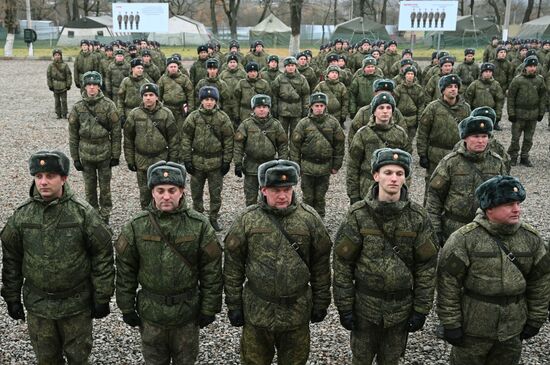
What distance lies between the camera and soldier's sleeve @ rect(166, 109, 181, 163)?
830cm

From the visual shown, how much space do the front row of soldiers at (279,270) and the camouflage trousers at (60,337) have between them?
10mm

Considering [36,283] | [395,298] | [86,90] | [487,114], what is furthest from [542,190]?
[36,283]

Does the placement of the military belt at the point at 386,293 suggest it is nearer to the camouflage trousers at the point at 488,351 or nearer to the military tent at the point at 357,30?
the camouflage trousers at the point at 488,351

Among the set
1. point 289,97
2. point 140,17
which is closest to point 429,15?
point 140,17

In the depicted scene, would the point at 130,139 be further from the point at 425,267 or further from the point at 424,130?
the point at 425,267

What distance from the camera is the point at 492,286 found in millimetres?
3992

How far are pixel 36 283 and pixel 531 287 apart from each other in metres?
3.72

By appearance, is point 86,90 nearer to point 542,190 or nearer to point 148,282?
point 148,282

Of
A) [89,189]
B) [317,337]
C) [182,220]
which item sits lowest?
[317,337]

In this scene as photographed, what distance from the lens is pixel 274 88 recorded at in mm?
12562

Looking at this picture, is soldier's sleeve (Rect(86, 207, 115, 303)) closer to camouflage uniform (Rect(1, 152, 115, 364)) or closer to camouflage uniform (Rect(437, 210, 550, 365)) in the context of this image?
camouflage uniform (Rect(1, 152, 115, 364))

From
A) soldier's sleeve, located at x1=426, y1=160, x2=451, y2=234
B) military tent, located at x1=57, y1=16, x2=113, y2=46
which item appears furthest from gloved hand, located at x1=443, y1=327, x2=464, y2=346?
military tent, located at x1=57, y1=16, x2=113, y2=46

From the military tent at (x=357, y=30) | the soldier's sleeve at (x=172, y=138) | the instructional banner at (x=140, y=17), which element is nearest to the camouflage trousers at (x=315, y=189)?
the soldier's sleeve at (x=172, y=138)

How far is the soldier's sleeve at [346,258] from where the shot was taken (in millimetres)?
4168
